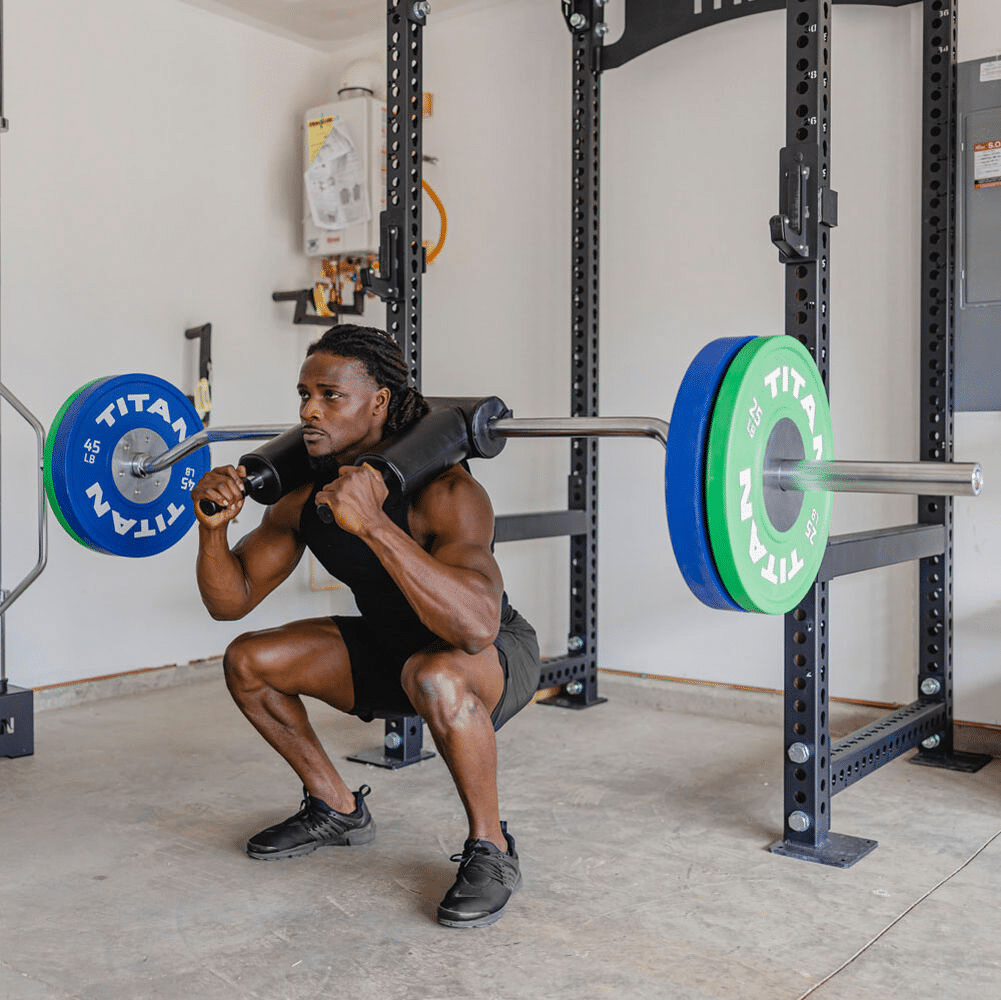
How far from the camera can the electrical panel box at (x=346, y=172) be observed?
436 centimetres

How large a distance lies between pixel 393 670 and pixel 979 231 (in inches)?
83.5

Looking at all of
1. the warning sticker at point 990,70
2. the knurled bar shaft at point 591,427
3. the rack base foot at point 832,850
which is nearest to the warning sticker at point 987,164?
the warning sticker at point 990,70

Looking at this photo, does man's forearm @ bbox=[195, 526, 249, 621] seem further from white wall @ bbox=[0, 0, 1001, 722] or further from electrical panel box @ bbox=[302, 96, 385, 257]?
electrical panel box @ bbox=[302, 96, 385, 257]

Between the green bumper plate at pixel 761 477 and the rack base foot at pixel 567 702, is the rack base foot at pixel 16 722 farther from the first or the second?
the green bumper plate at pixel 761 477

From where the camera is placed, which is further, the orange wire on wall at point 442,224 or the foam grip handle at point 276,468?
the orange wire on wall at point 442,224

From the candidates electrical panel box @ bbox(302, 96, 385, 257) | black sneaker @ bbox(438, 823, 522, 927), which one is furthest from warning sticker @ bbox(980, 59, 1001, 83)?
black sneaker @ bbox(438, 823, 522, 927)

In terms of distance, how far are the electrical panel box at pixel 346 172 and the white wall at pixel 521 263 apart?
0.22 meters

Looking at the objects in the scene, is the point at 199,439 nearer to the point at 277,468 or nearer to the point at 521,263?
the point at 277,468

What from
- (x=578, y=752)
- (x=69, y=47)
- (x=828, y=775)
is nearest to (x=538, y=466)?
(x=578, y=752)

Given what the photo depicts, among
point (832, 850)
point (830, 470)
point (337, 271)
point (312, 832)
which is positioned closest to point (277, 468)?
point (312, 832)

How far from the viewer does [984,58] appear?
10.5 ft

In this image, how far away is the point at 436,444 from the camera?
2.12 m

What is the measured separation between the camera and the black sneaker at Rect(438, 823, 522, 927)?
2072mm

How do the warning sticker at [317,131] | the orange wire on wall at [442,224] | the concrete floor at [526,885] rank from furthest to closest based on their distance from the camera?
the warning sticker at [317,131], the orange wire on wall at [442,224], the concrete floor at [526,885]
